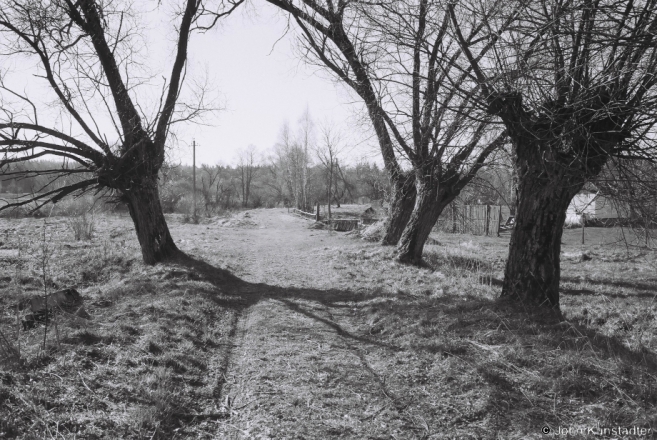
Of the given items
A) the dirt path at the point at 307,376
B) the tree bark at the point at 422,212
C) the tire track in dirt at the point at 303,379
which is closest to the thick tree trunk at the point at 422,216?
the tree bark at the point at 422,212

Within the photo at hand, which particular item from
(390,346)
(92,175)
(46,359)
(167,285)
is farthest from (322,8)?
(46,359)

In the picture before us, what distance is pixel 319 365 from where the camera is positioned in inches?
184

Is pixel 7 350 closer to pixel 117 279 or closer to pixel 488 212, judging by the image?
pixel 117 279

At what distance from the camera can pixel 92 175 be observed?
30.8 ft

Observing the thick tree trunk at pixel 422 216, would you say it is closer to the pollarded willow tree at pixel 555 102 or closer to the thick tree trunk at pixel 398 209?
the thick tree trunk at pixel 398 209

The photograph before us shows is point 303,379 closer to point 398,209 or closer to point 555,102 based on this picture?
point 555,102

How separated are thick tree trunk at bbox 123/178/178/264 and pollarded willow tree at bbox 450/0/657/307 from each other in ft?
24.3

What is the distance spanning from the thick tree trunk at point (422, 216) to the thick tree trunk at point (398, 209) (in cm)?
148

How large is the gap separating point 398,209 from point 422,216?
7.09 ft

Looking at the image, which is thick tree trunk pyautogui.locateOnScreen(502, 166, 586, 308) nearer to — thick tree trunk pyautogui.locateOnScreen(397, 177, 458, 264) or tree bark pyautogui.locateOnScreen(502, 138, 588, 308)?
tree bark pyautogui.locateOnScreen(502, 138, 588, 308)

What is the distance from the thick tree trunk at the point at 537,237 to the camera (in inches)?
227

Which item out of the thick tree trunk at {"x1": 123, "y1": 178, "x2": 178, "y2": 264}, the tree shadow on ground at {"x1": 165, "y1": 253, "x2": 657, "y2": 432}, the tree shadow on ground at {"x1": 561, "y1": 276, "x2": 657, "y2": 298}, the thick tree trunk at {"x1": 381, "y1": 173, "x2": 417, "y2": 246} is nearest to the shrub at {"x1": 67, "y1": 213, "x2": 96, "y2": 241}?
the thick tree trunk at {"x1": 123, "y1": 178, "x2": 178, "y2": 264}

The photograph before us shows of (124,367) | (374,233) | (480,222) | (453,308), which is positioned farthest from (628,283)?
(480,222)

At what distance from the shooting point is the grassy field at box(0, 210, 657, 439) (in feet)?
11.0
